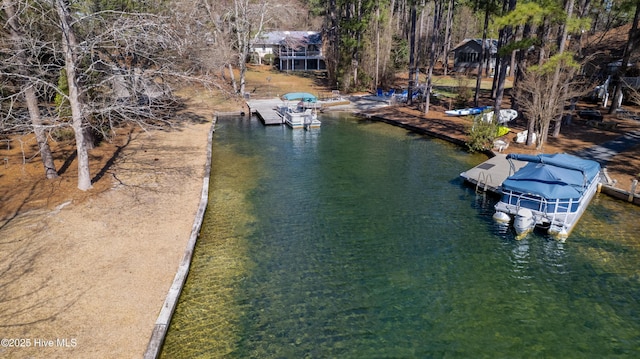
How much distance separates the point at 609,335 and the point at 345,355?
7.57 metres

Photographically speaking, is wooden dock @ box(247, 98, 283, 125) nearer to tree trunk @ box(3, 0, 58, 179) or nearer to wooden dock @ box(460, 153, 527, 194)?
wooden dock @ box(460, 153, 527, 194)

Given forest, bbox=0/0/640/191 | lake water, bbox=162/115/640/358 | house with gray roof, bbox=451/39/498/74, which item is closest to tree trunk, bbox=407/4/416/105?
forest, bbox=0/0/640/191

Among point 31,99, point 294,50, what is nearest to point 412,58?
point 31,99

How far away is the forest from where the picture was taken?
1627 cm

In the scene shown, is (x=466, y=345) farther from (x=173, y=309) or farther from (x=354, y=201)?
(x=354, y=201)

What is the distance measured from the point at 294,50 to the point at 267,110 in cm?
3598

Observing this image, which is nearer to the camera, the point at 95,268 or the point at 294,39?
the point at 95,268

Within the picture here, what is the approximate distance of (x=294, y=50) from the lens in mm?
73062

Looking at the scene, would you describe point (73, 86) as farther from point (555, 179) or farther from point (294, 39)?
point (294, 39)

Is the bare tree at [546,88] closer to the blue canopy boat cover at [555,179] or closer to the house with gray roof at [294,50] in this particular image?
the blue canopy boat cover at [555,179]

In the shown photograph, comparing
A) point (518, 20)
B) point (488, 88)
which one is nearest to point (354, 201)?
point (518, 20)

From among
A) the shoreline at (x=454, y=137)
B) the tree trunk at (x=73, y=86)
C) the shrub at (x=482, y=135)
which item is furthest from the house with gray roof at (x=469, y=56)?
the tree trunk at (x=73, y=86)

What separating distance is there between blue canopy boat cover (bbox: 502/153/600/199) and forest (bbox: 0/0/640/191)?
7889 millimetres

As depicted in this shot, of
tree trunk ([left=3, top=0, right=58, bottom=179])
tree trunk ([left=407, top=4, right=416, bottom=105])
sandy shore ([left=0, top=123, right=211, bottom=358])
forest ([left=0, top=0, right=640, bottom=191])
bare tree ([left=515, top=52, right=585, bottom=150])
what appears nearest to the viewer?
sandy shore ([left=0, top=123, right=211, bottom=358])
